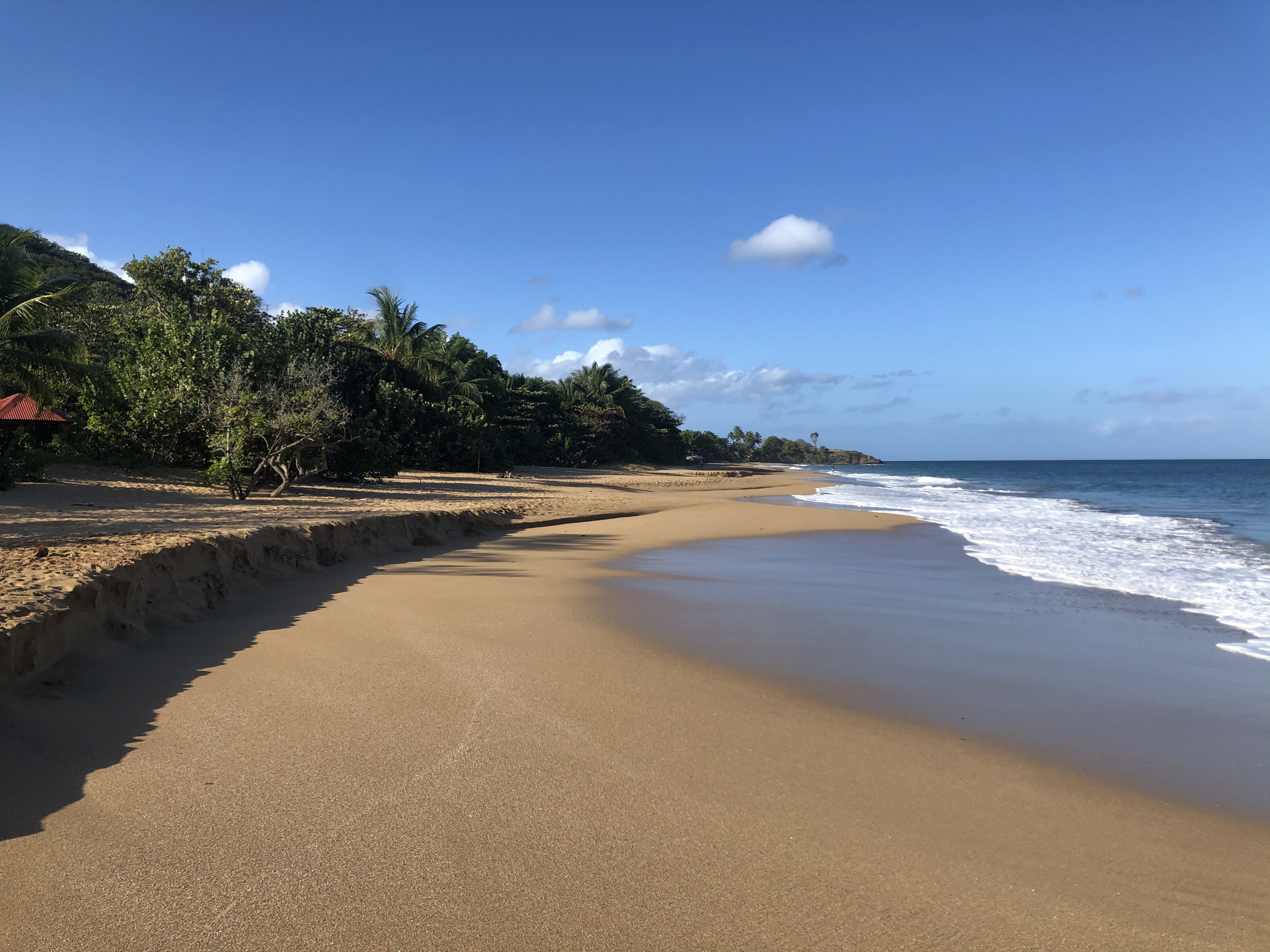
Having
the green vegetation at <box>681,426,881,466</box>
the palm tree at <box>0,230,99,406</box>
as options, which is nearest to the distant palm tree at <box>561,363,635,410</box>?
the green vegetation at <box>681,426,881,466</box>

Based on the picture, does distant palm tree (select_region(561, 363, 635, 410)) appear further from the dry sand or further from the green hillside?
the dry sand

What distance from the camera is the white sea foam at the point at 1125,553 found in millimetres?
8680

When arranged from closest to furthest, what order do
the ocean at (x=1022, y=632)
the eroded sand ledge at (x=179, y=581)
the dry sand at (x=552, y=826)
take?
Answer: the dry sand at (x=552, y=826), the ocean at (x=1022, y=632), the eroded sand ledge at (x=179, y=581)

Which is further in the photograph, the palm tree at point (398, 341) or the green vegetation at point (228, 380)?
the palm tree at point (398, 341)

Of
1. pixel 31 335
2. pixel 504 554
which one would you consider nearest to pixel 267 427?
pixel 31 335

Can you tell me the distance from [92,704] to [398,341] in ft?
103

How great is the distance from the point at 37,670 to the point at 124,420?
14749 mm

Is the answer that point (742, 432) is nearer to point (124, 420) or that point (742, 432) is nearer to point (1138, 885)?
point (124, 420)

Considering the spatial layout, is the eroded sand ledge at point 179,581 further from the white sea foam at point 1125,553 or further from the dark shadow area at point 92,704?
the white sea foam at point 1125,553

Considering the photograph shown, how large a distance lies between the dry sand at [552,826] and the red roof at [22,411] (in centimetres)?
1740

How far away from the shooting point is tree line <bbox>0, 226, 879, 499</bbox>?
47.7 ft

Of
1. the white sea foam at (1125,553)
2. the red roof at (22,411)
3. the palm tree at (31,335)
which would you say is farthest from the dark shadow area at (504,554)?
the red roof at (22,411)

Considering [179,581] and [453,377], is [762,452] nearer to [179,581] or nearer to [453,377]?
[453,377]

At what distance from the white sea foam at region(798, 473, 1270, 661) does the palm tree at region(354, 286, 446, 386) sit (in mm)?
20124
